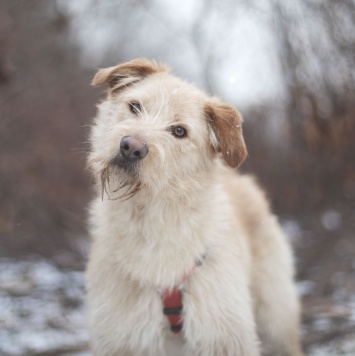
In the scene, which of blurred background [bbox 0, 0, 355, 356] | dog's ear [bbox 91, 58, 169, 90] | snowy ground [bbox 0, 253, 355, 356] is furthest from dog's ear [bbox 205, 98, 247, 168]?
blurred background [bbox 0, 0, 355, 356]

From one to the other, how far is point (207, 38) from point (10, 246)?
14.1ft

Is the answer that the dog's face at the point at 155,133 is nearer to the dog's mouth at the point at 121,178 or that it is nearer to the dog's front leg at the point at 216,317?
the dog's mouth at the point at 121,178

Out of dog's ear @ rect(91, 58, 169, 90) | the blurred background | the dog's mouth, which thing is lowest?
the dog's mouth

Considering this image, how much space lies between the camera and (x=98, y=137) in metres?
3.09

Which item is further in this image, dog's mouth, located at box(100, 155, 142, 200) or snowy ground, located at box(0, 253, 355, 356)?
snowy ground, located at box(0, 253, 355, 356)

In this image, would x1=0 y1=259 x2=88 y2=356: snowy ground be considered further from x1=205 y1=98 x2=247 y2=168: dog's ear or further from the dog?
x1=205 y1=98 x2=247 y2=168: dog's ear

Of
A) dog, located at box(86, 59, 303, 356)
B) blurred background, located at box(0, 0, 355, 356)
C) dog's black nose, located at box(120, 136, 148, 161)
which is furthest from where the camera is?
blurred background, located at box(0, 0, 355, 356)

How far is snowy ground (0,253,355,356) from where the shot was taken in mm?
3918

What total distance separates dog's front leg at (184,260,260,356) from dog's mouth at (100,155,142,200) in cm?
69

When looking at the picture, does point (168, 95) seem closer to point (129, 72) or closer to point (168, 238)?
point (129, 72)

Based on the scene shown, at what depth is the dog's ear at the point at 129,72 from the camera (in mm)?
3242

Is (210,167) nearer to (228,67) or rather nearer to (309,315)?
(309,315)

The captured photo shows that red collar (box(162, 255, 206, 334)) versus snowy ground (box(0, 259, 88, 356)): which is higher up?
snowy ground (box(0, 259, 88, 356))

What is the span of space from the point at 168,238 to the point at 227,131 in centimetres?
74
